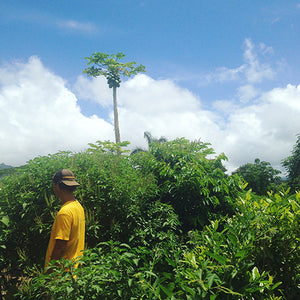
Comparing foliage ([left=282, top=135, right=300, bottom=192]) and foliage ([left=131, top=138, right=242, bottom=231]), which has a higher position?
foliage ([left=282, top=135, right=300, bottom=192])

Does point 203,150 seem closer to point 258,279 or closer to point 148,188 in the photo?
point 148,188

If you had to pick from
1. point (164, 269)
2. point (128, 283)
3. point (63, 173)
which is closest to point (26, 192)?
point (63, 173)

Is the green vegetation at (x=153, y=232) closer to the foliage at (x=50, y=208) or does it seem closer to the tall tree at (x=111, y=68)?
the foliage at (x=50, y=208)

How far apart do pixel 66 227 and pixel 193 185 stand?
103 inches

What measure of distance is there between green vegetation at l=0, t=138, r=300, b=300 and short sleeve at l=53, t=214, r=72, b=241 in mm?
428

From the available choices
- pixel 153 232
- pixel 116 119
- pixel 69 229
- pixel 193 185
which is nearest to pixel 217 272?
pixel 69 229

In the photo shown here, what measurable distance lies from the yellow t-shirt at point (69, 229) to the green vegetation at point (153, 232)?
31cm

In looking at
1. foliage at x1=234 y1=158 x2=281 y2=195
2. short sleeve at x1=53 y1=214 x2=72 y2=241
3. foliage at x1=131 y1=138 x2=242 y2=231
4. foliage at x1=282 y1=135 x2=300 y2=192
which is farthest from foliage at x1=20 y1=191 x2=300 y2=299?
foliage at x1=282 y1=135 x2=300 y2=192

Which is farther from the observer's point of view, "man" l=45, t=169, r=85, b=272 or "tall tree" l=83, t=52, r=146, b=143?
"tall tree" l=83, t=52, r=146, b=143

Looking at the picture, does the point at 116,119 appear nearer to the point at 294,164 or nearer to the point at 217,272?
the point at 294,164

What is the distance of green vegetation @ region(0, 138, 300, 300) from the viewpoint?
190 cm

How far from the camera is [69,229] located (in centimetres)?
293

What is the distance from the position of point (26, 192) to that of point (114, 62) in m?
21.1

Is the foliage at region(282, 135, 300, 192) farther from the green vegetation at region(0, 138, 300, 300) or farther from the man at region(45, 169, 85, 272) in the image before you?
the man at region(45, 169, 85, 272)
